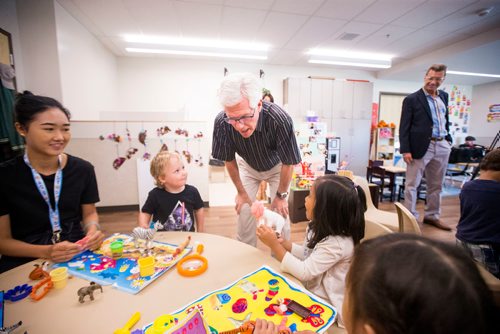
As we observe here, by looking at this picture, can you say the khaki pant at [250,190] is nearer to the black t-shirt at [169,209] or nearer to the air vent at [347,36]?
the black t-shirt at [169,209]

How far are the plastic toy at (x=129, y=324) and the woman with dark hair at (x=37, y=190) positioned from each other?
0.54 m

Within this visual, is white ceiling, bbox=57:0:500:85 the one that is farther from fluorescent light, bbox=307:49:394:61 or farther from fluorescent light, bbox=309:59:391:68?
fluorescent light, bbox=309:59:391:68

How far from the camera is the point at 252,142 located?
1.64m

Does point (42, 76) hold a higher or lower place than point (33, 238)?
higher

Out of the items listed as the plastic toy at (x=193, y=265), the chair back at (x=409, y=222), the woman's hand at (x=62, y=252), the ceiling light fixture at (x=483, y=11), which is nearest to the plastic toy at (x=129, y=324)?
the plastic toy at (x=193, y=265)

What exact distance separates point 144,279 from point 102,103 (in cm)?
490

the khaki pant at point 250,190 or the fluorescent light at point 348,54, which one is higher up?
the fluorescent light at point 348,54

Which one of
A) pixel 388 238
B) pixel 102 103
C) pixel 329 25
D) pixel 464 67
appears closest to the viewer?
pixel 388 238

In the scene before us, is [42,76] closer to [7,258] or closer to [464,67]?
[7,258]

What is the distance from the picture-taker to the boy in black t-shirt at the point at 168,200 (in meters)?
1.67

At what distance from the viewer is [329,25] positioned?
3.92 metres

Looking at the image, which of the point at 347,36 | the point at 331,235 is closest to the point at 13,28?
the point at 331,235

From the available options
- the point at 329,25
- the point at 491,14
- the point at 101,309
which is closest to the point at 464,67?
the point at 491,14

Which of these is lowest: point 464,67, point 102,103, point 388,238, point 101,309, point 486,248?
point 486,248
